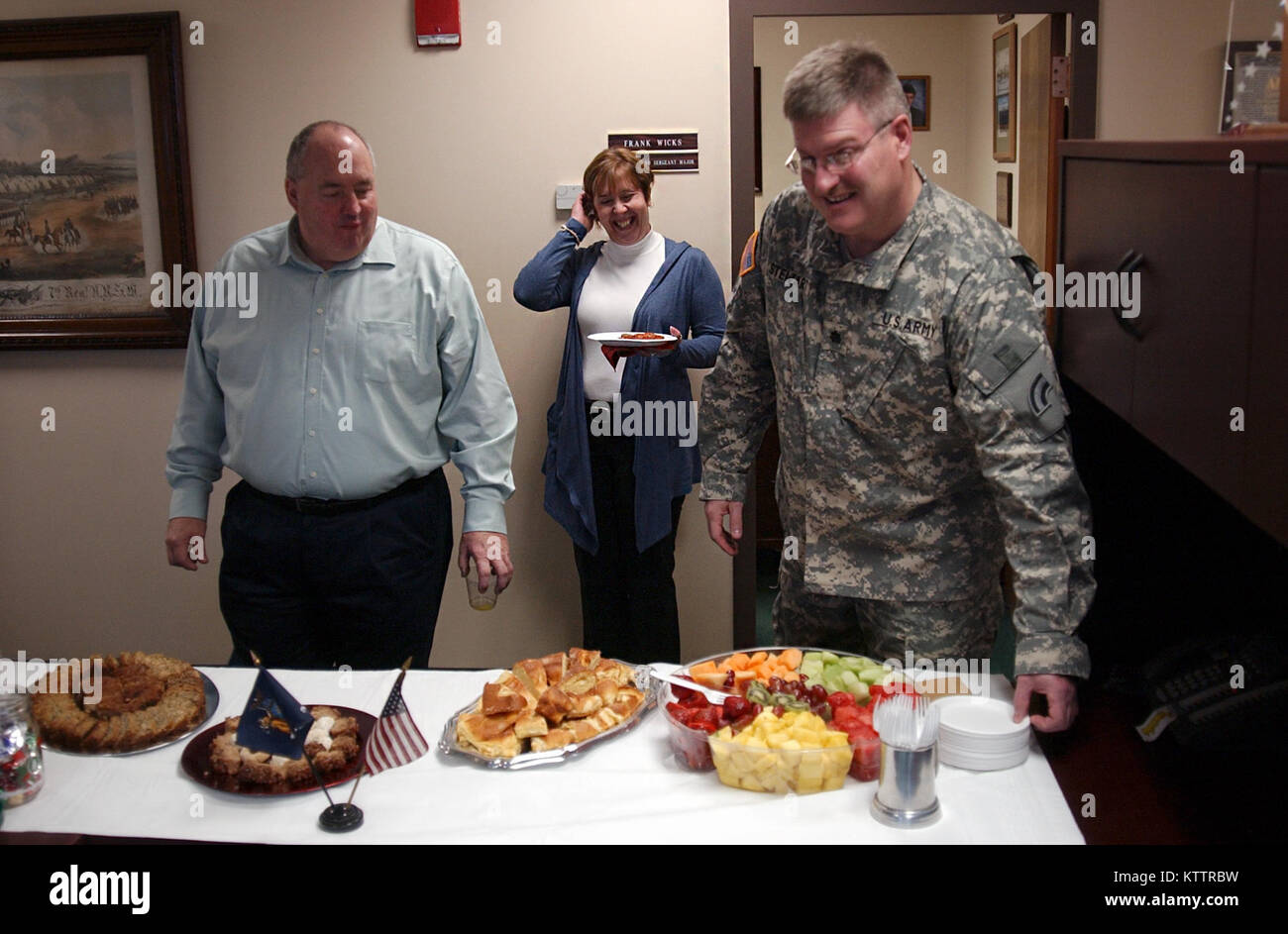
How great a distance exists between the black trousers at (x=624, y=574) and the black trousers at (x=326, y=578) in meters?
0.89

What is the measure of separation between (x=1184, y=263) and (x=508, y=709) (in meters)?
1.06

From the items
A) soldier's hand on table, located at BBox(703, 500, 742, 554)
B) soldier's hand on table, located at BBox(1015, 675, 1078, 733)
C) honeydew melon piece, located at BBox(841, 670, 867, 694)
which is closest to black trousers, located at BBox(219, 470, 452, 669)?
soldier's hand on table, located at BBox(703, 500, 742, 554)

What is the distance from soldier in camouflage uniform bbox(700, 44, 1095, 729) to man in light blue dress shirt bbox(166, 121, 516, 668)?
599 mm

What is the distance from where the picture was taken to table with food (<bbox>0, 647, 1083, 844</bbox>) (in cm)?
150

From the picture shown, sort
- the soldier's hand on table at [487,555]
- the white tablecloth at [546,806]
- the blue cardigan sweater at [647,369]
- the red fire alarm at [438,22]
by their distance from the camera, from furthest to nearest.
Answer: the red fire alarm at [438,22], the blue cardigan sweater at [647,369], the soldier's hand on table at [487,555], the white tablecloth at [546,806]

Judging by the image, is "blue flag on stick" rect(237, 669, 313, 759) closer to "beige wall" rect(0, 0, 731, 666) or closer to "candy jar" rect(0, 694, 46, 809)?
"candy jar" rect(0, 694, 46, 809)

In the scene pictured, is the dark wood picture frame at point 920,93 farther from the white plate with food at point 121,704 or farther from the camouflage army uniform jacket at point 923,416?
the white plate with food at point 121,704

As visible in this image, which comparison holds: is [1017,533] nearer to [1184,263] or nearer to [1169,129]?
[1184,263]

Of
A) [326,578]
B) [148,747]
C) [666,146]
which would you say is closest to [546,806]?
[148,747]

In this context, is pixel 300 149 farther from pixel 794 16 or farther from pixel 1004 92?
pixel 1004 92

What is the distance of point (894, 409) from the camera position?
1920mm

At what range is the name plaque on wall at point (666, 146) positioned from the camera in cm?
351

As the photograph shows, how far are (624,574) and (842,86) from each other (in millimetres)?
1900

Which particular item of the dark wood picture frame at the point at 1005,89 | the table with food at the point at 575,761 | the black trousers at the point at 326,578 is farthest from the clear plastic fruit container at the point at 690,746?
the dark wood picture frame at the point at 1005,89
